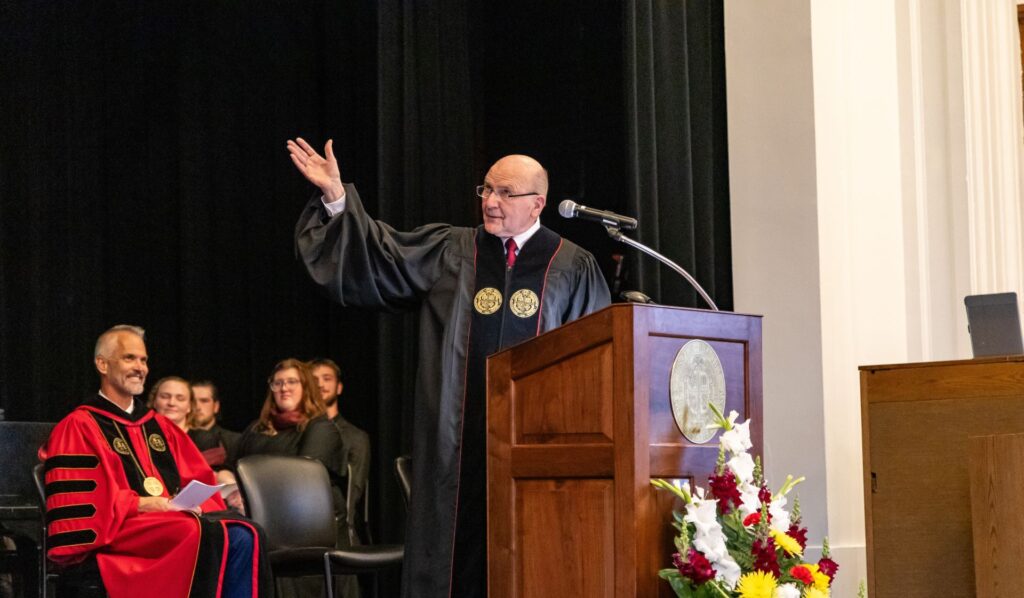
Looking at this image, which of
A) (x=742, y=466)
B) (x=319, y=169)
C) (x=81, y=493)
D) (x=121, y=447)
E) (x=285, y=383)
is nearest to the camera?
(x=742, y=466)

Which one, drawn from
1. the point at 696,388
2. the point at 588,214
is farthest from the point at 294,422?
the point at 696,388

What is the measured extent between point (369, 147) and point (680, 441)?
232 inches

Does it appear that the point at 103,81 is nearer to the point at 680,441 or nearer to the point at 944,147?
the point at 944,147

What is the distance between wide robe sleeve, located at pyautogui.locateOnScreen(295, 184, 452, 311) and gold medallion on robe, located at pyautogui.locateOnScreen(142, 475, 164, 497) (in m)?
1.77

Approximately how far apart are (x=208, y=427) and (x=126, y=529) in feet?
8.47

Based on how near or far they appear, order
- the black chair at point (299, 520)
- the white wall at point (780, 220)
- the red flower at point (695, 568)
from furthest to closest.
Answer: the black chair at point (299, 520) < the white wall at point (780, 220) < the red flower at point (695, 568)

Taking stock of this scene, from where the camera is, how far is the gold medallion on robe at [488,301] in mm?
4594

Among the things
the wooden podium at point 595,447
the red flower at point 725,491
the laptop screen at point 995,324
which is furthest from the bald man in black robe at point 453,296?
the laptop screen at point 995,324

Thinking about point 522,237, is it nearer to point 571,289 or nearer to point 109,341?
point 571,289

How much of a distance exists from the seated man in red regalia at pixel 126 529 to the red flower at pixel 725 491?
2338 millimetres

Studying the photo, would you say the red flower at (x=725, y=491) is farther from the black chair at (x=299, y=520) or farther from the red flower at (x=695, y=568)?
the black chair at (x=299, y=520)

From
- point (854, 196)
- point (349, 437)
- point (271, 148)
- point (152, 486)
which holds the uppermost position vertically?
point (271, 148)

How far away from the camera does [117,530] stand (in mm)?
5426

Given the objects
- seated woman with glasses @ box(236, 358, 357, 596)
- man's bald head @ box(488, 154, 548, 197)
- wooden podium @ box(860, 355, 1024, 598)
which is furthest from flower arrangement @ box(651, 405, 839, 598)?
seated woman with glasses @ box(236, 358, 357, 596)
